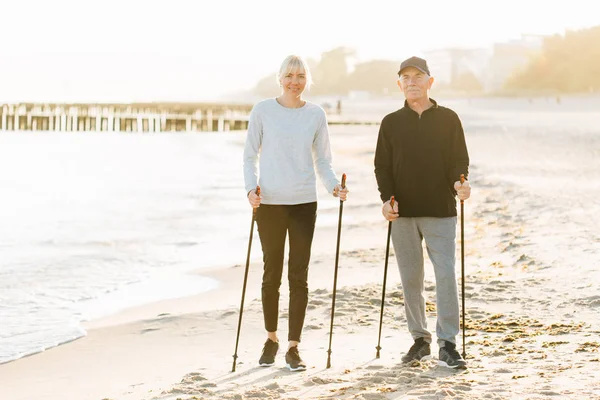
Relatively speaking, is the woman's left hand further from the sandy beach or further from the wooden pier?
the wooden pier

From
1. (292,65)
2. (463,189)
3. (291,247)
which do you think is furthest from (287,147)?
(463,189)

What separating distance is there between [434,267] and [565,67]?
103m

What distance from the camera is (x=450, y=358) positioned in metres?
4.73

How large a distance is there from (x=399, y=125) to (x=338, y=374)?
1515 mm

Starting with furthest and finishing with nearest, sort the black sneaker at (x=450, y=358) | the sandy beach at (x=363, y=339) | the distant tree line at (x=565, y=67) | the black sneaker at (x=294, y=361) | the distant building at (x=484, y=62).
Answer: the distant building at (x=484, y=62) → the distant tree line at (x=565, y=67) → the black sneaker at (x=294, y=361) → the black sneaker at (x=450, y=358) → the sandy beach at (x=363, y=339)

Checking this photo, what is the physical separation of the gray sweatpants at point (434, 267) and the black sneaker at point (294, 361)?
0.72 m

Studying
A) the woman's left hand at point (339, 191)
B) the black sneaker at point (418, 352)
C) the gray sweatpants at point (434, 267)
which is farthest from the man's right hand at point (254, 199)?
the black sneaker at point (418, 352)

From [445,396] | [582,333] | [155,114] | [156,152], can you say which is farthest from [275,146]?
[155,114]

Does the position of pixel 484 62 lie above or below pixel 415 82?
above

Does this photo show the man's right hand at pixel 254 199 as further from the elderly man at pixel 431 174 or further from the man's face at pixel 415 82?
the man's face at pixel 415 82

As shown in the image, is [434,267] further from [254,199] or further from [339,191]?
[254,199]

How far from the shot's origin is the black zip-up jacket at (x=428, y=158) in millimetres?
4852

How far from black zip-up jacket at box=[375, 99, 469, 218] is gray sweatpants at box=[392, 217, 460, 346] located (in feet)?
0.30

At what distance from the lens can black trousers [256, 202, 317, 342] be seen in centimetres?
490
